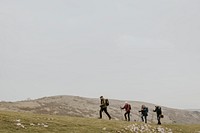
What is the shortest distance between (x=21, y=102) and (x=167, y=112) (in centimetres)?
7151

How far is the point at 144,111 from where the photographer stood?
4928cm

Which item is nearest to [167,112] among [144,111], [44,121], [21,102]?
[21,102]

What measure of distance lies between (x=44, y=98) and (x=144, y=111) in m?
57.8

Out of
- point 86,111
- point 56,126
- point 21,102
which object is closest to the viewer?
point 56,126

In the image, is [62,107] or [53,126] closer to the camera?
[53,126]

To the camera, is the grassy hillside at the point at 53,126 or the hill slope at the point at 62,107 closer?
the grassy hillside at the point at 53,126

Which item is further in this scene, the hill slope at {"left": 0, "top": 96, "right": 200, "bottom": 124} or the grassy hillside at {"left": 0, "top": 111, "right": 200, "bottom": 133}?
the hill slope at {"left": 0, "top": 96, "right": 200, "bottom": 124}

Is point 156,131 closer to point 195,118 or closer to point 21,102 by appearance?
point 21,102

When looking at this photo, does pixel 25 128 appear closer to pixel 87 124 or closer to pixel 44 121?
pixel 44 121

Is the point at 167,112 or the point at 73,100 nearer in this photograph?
the point at 73,100

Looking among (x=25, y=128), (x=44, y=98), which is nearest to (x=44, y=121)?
(x=25, y=128)

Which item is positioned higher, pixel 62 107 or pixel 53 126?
pixel 62 107

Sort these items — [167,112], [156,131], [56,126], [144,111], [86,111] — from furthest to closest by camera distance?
[167,112]
[86,111]
[144,111]
[156,131]
[56,126]

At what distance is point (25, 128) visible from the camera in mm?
28078
